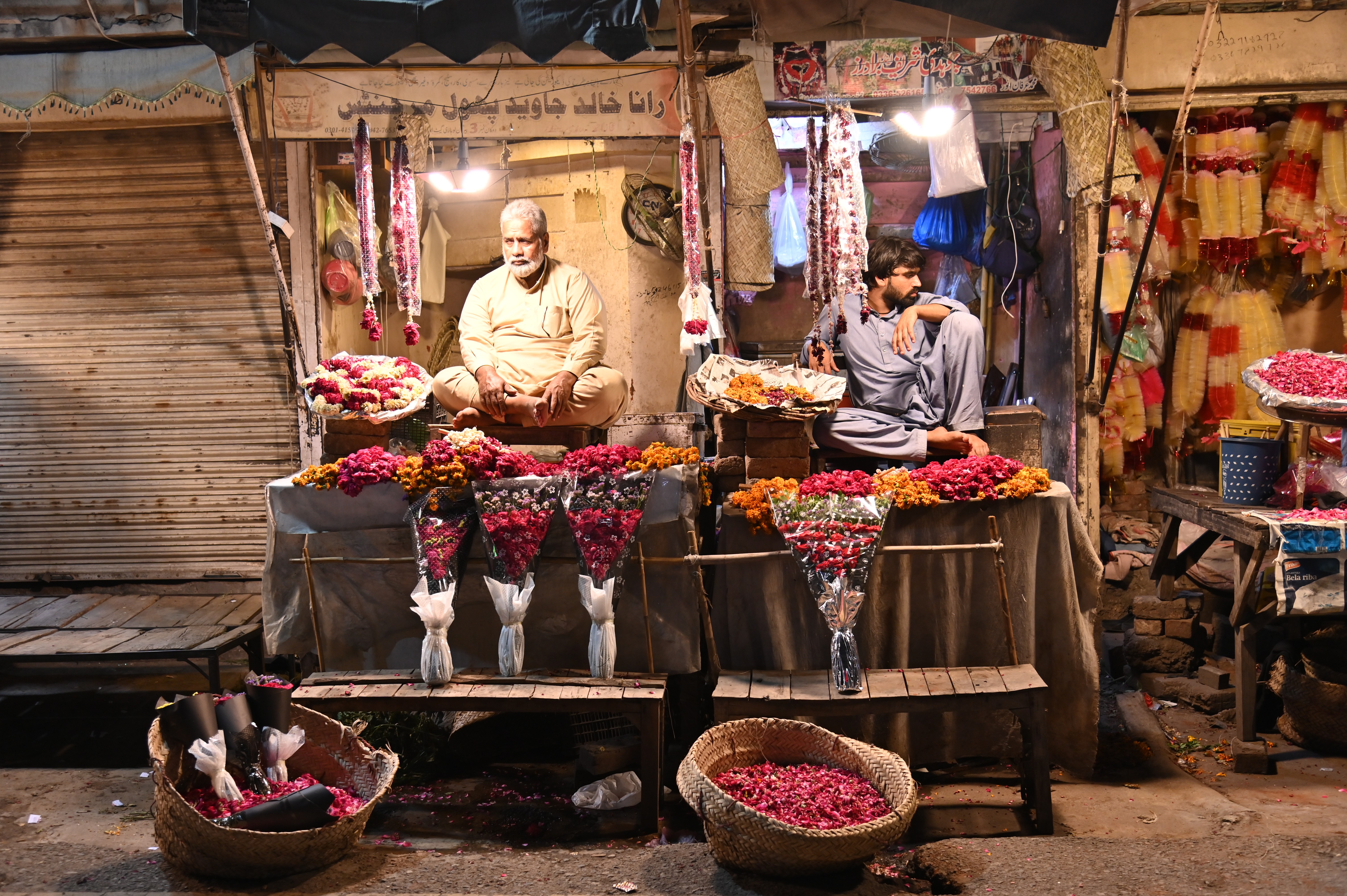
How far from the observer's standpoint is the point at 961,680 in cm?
457

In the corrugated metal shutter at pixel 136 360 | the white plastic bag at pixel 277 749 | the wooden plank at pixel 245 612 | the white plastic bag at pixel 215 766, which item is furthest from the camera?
the corrugated metal shutter at pixel 136 360

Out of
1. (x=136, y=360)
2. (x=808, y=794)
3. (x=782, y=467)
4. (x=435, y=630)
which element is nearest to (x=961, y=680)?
(x=808, y=794)

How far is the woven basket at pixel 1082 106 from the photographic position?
598cm

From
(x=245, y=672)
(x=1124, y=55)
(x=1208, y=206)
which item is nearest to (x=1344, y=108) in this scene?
(x=1208, y=206)

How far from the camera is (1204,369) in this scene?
7316mm

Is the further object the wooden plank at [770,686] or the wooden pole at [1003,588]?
the wooden pole at [1003,588]

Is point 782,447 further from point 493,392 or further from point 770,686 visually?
point 493,392

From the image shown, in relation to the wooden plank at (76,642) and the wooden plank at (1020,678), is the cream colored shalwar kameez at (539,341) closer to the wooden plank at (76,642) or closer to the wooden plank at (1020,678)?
the wooden plank at (76,642)

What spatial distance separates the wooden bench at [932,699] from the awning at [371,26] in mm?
3340

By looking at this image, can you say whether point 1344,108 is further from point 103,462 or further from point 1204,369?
point 103,462

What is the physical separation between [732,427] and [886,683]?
1629 mm

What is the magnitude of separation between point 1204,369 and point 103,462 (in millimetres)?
8341


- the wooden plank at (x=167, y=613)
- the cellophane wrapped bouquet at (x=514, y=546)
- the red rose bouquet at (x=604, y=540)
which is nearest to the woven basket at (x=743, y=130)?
the red rose bouquet at (x=604, y=540)

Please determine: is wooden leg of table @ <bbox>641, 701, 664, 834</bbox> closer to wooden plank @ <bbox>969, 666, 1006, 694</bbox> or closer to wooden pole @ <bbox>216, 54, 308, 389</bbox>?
A: wooden plank @ <bbox>969, 666, 1006, 694</bbox>
